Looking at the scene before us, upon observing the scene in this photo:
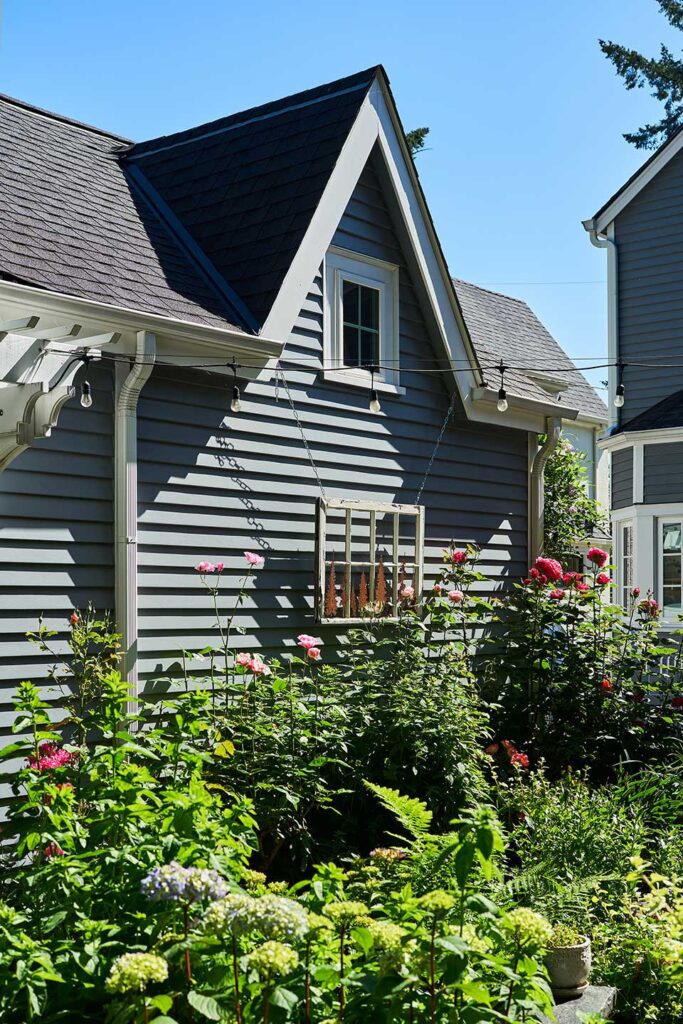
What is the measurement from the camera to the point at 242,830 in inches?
151

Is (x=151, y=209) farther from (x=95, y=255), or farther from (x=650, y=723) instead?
(x=650, y=723)

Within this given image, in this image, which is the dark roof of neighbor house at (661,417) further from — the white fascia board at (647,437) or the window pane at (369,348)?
the window pane at (369,348)

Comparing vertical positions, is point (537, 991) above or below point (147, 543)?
below

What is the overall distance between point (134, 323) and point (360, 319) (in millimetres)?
2687

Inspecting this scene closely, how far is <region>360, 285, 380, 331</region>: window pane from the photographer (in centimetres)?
871

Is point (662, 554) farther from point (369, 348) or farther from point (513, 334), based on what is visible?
point (369, 348)

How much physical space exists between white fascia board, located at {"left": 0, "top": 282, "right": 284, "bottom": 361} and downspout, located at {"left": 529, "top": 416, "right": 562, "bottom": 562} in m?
3.80

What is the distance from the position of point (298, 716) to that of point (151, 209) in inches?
182

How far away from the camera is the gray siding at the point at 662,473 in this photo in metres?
14.4

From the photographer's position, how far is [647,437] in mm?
14570

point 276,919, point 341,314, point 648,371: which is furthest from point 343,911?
point 648,371

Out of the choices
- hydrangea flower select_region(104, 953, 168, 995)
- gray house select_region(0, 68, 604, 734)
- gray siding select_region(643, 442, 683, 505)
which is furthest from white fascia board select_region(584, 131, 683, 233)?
hydrangea flower select_region(104, 953, 168, 995)

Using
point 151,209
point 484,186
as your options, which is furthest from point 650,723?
point 484,186

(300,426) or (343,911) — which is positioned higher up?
(300,426)
